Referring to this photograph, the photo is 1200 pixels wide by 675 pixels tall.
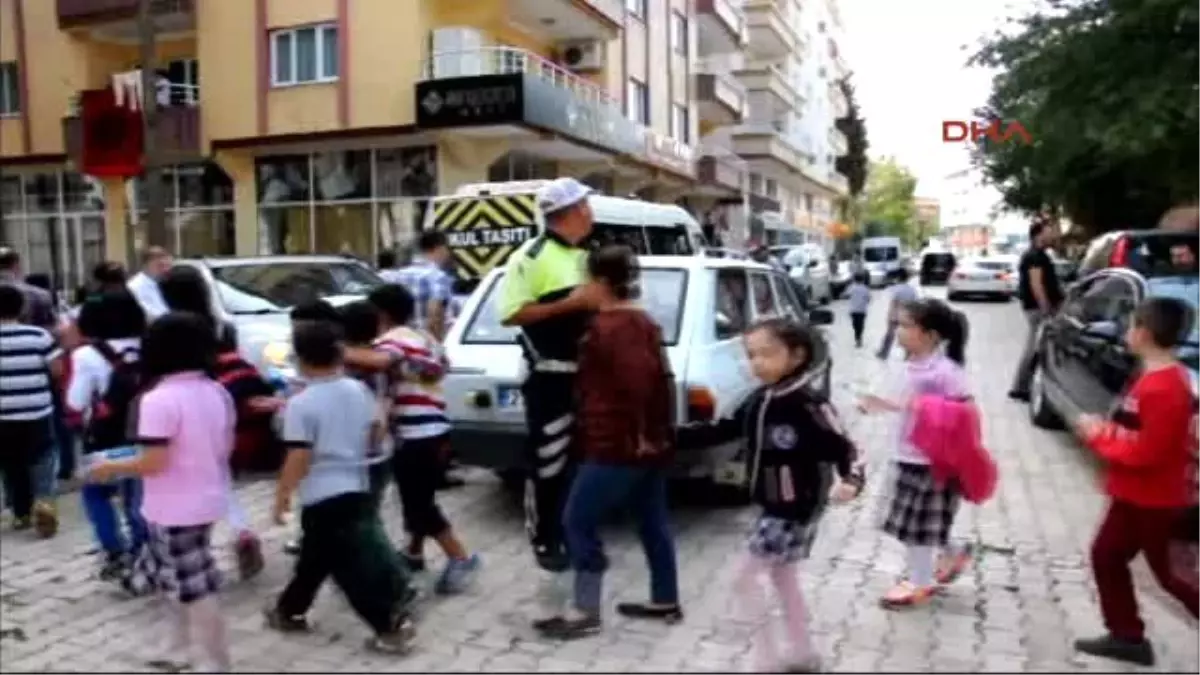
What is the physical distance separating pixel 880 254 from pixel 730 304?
155 feet

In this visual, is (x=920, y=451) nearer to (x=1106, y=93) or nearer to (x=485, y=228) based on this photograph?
(x=485, y=228)

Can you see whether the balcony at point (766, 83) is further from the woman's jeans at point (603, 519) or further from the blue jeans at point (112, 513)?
the woman's jeans at point (603, 519)

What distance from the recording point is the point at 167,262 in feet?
27.8

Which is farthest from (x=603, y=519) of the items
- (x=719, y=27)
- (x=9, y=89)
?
(x=719, y=27)

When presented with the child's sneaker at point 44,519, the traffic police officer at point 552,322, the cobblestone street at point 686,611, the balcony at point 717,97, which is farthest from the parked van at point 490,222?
the balcony at point 717,97

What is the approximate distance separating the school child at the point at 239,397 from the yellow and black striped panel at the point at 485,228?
264 inches

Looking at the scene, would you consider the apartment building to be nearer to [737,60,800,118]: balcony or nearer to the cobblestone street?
the cobblestone street

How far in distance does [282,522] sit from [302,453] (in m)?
0.39

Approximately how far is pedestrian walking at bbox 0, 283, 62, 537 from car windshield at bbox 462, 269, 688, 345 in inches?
94.3

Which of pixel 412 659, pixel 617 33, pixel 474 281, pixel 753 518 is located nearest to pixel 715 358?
pixel 753 518

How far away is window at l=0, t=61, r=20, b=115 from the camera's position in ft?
88.1

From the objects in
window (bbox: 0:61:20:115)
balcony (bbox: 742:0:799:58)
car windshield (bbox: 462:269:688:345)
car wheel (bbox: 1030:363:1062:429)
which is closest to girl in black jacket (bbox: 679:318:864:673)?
car windshield (bbox: 462:269:688:345)

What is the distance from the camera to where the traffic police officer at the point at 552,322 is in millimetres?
4910

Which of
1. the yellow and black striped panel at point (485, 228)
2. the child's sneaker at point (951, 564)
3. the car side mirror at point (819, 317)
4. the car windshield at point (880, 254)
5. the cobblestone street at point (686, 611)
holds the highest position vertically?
the yellow and black striped panel at point (485, 228)
